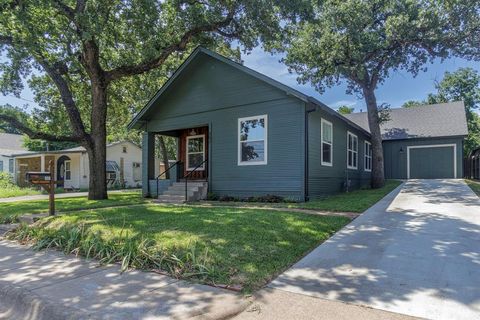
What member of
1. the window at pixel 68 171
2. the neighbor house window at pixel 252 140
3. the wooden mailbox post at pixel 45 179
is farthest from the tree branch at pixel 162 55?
the window at pixel 68 171

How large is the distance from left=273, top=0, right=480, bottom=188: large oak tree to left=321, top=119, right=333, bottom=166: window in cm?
420

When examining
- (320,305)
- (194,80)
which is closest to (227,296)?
(320,305)

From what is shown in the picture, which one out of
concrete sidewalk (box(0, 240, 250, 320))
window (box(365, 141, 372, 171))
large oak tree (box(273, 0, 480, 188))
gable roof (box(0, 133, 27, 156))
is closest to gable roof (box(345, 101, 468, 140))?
window (box(365, 141, 372, 171))

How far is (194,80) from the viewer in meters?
13.0

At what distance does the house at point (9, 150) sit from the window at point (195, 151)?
791 inches

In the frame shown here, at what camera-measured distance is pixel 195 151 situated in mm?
14617

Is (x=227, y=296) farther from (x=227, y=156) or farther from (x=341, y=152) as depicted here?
(x=341, y=152)

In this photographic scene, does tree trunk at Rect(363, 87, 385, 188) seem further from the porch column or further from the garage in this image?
the porch column

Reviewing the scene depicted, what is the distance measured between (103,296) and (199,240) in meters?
1.86

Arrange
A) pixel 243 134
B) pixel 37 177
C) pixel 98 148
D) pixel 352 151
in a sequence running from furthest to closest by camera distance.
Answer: pixel 352 151, pixel 98 148, pixel 243 134, pixel 37 177

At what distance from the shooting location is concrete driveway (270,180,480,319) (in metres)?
3.24

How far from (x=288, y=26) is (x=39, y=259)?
12078 mm

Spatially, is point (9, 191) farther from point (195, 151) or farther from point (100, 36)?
point (100, 36)

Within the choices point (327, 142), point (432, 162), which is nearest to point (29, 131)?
point (327, 142)
